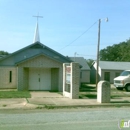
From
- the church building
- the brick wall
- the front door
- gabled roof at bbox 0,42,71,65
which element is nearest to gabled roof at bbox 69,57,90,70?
gabled roof at bbox 0,42,71,65

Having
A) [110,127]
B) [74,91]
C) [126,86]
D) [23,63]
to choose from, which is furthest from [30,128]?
[126,86]

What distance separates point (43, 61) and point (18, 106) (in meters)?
12.5

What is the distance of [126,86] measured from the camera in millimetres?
28000

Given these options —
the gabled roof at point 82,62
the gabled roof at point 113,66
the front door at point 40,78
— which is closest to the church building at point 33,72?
the front door at point 40,78

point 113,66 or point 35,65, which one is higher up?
point 113,66

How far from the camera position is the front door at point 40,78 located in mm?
27609

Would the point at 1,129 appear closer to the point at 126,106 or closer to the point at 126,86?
the point at 126,106

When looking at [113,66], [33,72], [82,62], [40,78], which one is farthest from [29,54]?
[113,66]

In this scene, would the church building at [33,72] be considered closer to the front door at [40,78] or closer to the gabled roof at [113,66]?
the front door at [40,78]

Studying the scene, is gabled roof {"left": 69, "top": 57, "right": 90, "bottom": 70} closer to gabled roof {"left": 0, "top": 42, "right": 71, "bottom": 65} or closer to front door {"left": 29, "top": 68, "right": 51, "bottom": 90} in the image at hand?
gabled roof {"left": 0, "top": 42, "right": 71, "bottom": 65}

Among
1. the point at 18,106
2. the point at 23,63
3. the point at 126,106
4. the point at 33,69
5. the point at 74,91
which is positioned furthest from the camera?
the point at 33,69

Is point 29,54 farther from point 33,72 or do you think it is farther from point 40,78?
point 40,78

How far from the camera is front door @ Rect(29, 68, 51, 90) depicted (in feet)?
90.6

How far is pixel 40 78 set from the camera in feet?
91.5
